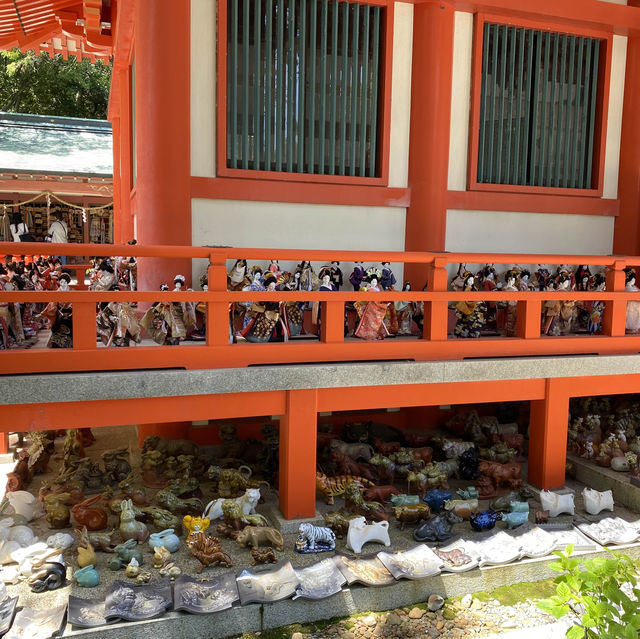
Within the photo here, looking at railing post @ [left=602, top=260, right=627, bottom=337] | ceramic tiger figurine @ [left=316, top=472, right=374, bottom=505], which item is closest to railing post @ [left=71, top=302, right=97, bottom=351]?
ceramic tiger figurine @ [left=316, top=472, right=374, bottom=505]

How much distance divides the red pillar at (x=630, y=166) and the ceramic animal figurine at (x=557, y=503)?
4829 mm

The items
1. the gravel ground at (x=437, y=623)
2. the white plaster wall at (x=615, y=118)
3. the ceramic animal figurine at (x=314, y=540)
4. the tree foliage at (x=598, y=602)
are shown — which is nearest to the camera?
the tree foliage at (x=598, y=602)

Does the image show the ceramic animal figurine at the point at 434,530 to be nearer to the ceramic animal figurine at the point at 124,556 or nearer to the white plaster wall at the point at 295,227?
the ceramic animal figurine at the point at 124,556

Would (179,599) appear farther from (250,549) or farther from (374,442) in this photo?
(374,442)

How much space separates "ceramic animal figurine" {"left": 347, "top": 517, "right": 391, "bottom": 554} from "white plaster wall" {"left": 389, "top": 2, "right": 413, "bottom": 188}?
4.86 metres

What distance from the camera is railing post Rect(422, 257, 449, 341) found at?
693cm

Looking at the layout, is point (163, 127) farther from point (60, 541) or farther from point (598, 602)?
point (598, 602)

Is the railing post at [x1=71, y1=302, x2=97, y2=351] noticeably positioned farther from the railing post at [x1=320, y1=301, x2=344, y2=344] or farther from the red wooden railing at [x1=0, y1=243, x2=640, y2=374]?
the railing post at [x1=320, y1=301, x2=344, y2=344]

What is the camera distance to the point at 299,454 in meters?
6.44

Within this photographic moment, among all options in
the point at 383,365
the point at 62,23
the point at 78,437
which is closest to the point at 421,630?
the point at 383,365

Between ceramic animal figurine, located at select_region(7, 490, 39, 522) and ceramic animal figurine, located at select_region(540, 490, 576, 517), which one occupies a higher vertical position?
ceramic animal figurine, located at select_region(7, 490, 39, 522)

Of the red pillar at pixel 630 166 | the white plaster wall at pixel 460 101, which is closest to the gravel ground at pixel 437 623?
the white plaster wall at pixel 460 101

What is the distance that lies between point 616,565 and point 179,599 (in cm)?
353

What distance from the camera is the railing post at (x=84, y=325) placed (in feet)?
18.8
